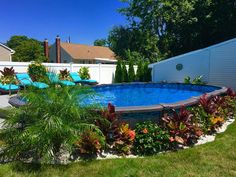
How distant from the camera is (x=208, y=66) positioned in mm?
15852

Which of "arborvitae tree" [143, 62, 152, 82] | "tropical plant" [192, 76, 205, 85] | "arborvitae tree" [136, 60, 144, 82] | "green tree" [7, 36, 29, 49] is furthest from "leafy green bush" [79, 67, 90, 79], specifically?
"green tree" [7, 36, 29, 49]

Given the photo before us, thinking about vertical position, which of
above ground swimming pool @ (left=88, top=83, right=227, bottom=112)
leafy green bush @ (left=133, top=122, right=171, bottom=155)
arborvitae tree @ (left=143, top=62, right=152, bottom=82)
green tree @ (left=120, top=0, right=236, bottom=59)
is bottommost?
leafy green bush @ (left=133, top=122, right=171, bottom=155)

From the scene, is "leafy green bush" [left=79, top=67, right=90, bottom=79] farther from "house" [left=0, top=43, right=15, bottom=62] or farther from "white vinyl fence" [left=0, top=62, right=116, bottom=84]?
"house" [left=0, top=43, right=15, bottom=62]

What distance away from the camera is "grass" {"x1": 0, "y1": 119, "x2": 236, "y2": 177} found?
4.01 m

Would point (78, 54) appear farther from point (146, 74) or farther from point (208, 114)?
point (208, 114)

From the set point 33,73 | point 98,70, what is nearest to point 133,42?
point 98,70

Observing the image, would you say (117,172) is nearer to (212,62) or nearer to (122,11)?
(212,62)

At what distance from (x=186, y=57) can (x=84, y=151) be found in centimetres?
1373

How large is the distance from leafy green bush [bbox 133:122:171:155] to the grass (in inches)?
9.7

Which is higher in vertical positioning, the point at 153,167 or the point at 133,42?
the point at 133,42

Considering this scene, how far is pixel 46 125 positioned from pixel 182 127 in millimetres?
2831

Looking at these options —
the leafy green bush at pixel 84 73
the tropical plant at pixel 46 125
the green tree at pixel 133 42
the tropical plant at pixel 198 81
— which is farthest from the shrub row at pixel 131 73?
the tropical plant at pixel 46 125

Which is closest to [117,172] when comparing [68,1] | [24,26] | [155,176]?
[155,176]

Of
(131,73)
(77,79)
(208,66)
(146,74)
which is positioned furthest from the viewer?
(146,74)
